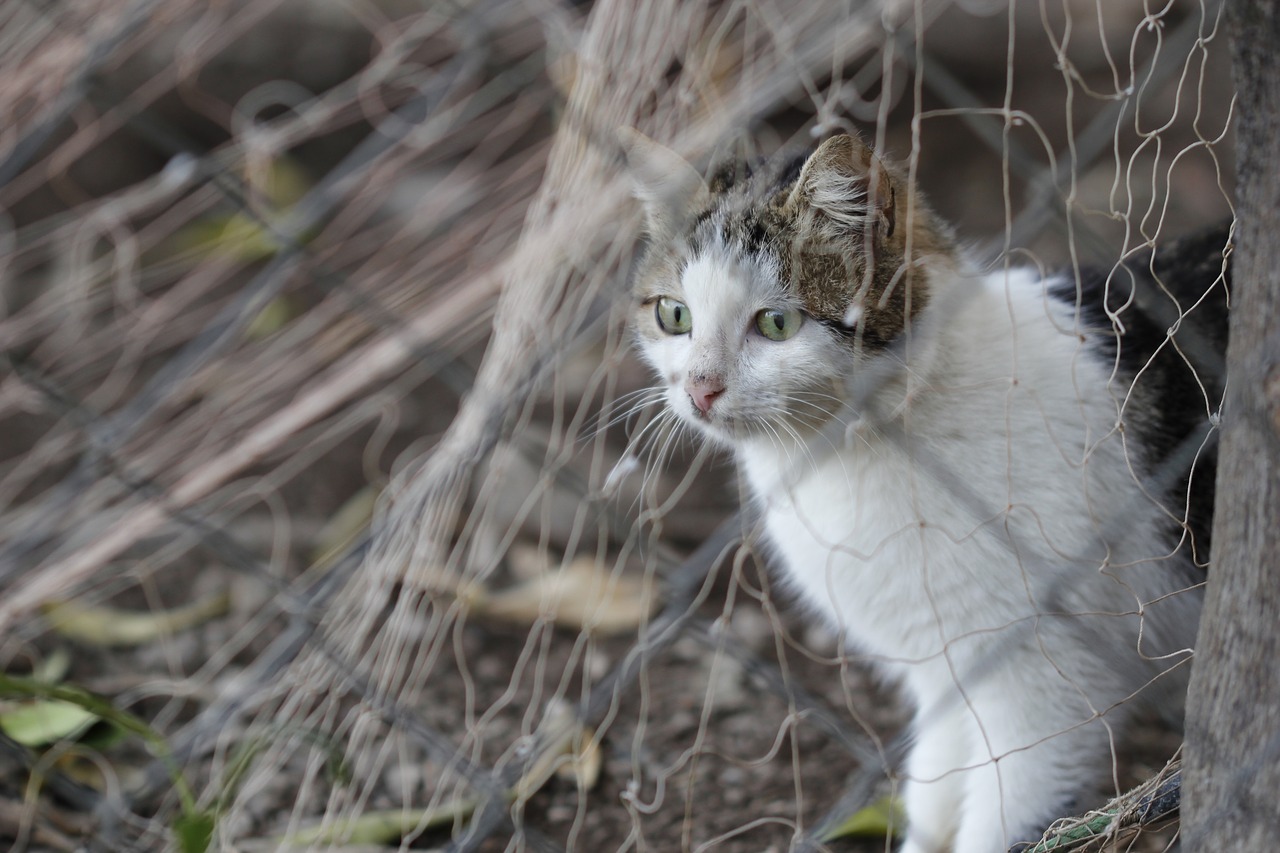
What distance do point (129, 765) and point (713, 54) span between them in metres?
1.56

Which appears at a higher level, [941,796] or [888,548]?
[888,548]

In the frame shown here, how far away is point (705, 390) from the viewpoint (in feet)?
4.45

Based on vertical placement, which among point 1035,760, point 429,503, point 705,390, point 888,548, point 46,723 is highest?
point 705,390

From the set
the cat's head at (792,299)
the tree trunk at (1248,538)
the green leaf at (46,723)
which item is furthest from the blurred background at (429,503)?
the tree trunk at (1248,538)

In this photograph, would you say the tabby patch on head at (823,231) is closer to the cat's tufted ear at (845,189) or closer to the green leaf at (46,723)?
the cat's tufted ear at (845,189)

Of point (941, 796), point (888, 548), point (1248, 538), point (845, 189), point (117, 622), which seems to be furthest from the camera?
point (117, 622)

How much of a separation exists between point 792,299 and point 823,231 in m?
0.09

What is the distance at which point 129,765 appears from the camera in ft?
5.99

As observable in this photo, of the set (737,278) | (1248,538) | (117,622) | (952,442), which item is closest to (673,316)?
(737,278)

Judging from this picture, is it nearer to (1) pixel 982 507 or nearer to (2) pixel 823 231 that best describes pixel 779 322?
(2) pixel 823 231

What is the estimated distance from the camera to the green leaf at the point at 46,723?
1.64m

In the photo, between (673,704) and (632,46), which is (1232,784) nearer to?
(673,704)

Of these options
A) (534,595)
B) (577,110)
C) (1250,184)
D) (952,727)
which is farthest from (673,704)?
(1250,184)

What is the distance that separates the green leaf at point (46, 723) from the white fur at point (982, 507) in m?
1.03
